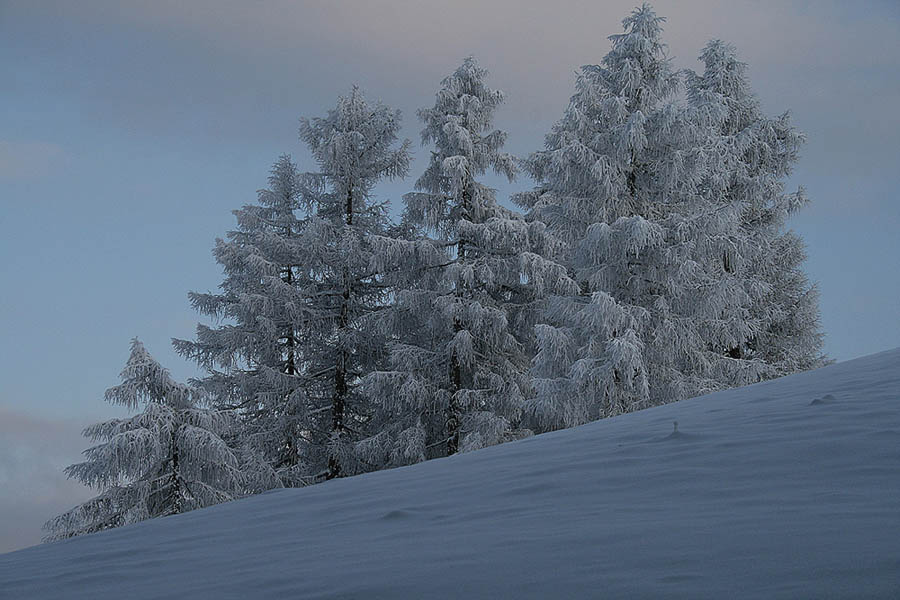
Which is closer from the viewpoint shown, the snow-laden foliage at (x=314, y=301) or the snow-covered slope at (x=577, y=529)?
the snow-covered slope at (x=577, y=529)

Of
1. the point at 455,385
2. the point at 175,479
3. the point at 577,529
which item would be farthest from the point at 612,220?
the point at 577,529

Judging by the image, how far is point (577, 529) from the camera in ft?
8.46

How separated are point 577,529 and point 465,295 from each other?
16087 millimetres

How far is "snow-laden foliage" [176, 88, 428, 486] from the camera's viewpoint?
1972 centimetres

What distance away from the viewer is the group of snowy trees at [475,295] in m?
15.1

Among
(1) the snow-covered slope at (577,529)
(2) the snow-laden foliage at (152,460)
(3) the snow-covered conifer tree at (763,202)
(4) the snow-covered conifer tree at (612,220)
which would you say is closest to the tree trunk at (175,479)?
(2) the snow-laden foliage at (152,460)

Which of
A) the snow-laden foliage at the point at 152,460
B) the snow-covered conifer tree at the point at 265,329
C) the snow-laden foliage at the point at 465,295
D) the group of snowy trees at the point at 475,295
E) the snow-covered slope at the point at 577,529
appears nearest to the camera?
the snow-covered slope at the point at 577,529

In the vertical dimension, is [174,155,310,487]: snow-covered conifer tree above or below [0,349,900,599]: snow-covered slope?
above

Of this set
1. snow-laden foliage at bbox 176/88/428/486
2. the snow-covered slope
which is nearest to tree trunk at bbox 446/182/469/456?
snow-laden foliage at bbox 176/88/428/486

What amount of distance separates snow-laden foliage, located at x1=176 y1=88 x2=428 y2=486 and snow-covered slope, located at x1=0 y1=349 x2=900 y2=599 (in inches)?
587

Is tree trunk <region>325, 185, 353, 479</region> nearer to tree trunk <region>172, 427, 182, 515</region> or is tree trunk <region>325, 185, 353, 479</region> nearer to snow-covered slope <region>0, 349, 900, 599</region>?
tree trunk <region>172, 427, 182, 515</region>

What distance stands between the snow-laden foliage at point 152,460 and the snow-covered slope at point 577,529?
29.3 feet

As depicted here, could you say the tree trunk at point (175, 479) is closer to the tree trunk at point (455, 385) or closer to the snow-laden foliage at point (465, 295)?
the snow-laden foliage at point (465, 295)

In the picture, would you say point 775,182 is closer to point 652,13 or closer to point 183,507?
point 652,13
